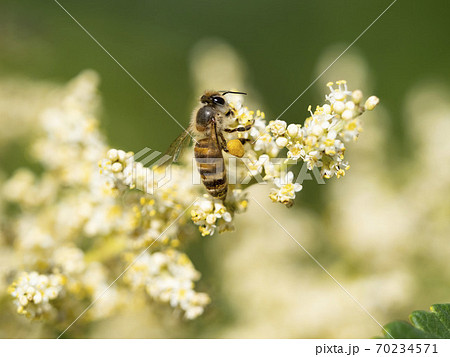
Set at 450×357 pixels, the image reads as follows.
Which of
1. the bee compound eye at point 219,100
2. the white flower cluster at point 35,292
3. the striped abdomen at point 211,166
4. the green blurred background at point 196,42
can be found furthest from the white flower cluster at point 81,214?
the green blurred background at point 196,42

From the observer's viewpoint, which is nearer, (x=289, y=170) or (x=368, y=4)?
(x=289, y=170)

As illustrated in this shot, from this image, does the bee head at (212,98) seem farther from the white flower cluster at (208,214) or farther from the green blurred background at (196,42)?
the green blurred background at (196,42)

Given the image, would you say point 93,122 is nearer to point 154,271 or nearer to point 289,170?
point 154,271

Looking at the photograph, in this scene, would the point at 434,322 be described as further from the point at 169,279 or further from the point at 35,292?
the point at 35,292

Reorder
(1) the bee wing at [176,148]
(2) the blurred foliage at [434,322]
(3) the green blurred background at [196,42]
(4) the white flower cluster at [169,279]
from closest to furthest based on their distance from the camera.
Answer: (2) the blurred foliage at [434,322]
(4) the white flower cluster at [169,279]
(1) the bee wing at [176,148]
(3) the green blurred background at [196,42]

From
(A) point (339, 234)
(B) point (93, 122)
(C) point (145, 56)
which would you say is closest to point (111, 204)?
(B) point (93, 122)

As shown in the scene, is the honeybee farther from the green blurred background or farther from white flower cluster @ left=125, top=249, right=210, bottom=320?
the green blurred background
